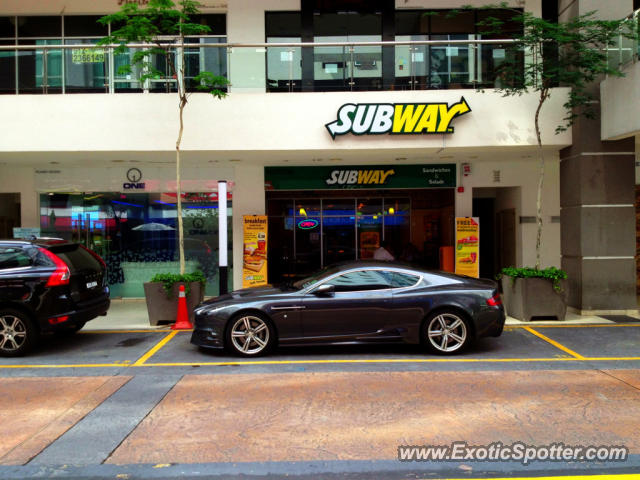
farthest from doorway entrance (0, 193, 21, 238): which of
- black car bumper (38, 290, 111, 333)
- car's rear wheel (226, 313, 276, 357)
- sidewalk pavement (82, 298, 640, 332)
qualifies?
car's rear wheel (226, 313, 276, 357)

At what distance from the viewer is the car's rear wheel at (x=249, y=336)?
740 centimetres

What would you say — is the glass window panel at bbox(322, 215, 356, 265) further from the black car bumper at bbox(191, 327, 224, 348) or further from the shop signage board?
the black car bumper at bbox(191, 327, 224, 348)

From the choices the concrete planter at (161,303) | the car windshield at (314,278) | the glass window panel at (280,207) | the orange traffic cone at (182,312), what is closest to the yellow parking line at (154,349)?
the orange traffic cone at (182,312)

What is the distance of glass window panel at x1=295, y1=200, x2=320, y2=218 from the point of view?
1484 cm

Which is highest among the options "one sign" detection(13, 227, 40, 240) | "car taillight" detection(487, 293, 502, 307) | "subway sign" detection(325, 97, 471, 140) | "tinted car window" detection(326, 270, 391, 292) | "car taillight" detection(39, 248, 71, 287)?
"subway sign" detection(325, 97, 471, 140)

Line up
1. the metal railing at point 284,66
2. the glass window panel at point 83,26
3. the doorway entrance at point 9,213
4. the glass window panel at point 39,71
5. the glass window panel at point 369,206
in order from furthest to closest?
the glass window panel at point 369,206 → the doorway entrance at point 9,213 → the glass window panel at point 83,26 → the glass window panel at point 39,71 → the metal railing at point 284,66

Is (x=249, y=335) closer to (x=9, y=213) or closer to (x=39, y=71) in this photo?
(x=39, y=71)

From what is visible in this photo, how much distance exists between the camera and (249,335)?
24.3 ft

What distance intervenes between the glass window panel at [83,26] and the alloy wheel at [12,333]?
9265 millimetres

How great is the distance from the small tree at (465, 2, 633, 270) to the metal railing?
2.67 feet

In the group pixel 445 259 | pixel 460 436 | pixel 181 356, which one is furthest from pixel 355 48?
pixel 460 436

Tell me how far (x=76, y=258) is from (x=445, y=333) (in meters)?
5.90

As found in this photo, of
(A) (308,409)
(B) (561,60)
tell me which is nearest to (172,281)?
(A) (308,409)

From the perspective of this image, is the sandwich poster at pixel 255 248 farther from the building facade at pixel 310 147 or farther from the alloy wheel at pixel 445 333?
the alloy wheel at pixel 445 333
